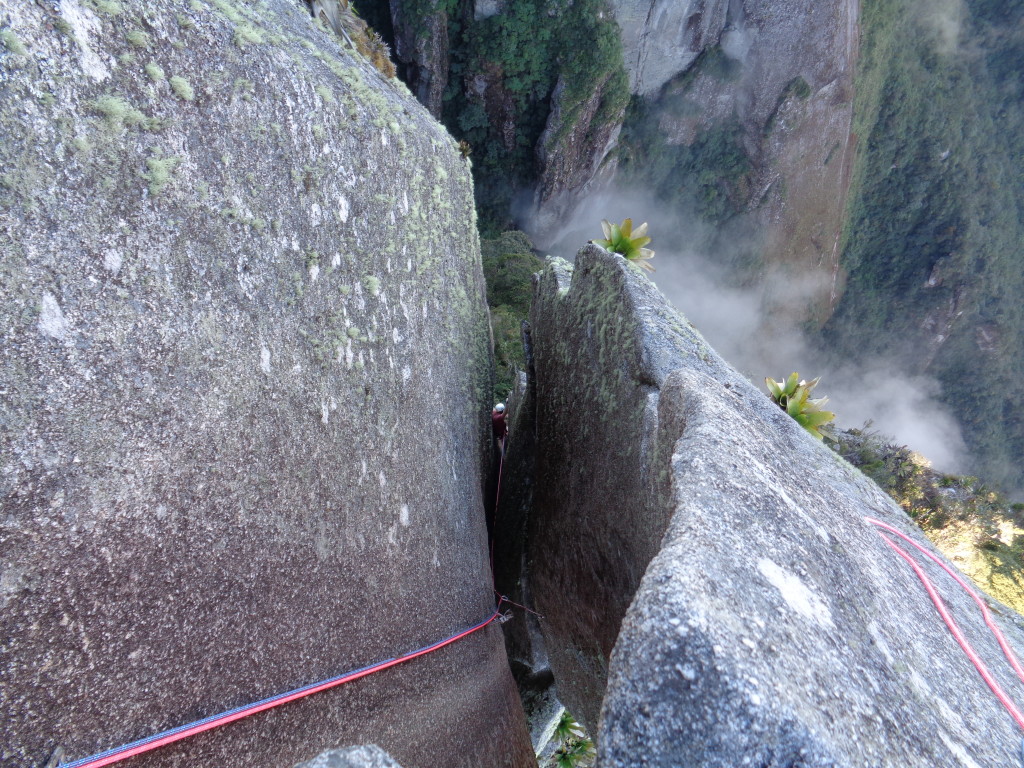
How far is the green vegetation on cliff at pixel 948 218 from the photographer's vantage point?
24984 mm

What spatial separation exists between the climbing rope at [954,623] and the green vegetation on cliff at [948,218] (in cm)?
2699

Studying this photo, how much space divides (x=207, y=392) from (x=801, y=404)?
18.9 ft

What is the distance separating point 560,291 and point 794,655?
4438 millimetres

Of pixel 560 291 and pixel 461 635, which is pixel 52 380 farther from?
pixel 560 291

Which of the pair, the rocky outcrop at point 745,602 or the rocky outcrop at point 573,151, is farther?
the rocky outcrop at point 573,151

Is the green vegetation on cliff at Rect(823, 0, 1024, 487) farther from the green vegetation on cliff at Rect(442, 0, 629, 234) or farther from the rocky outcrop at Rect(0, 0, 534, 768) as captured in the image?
the rocky outcrop at Rect(0, 0, 534, 768)

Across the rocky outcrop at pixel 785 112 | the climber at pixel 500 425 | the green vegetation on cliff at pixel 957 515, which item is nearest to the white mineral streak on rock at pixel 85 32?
the climber at pixel 500 425

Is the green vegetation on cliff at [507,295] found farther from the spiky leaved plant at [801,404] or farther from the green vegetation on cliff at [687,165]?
the green vegetation on cliff at [687,165]

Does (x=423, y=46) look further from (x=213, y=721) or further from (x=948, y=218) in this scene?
(x=948, y=218)

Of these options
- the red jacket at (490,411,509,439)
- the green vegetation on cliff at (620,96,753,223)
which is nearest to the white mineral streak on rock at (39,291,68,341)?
the red jacket at (490,411,509,439)

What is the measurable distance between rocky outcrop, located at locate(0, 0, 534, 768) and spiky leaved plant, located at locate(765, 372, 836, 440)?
4354 mm

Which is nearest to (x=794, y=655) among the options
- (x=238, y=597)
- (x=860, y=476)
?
(x=238, y=597)

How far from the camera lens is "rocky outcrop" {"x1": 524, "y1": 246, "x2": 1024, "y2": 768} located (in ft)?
4.17

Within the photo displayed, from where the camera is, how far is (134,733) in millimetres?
1684
